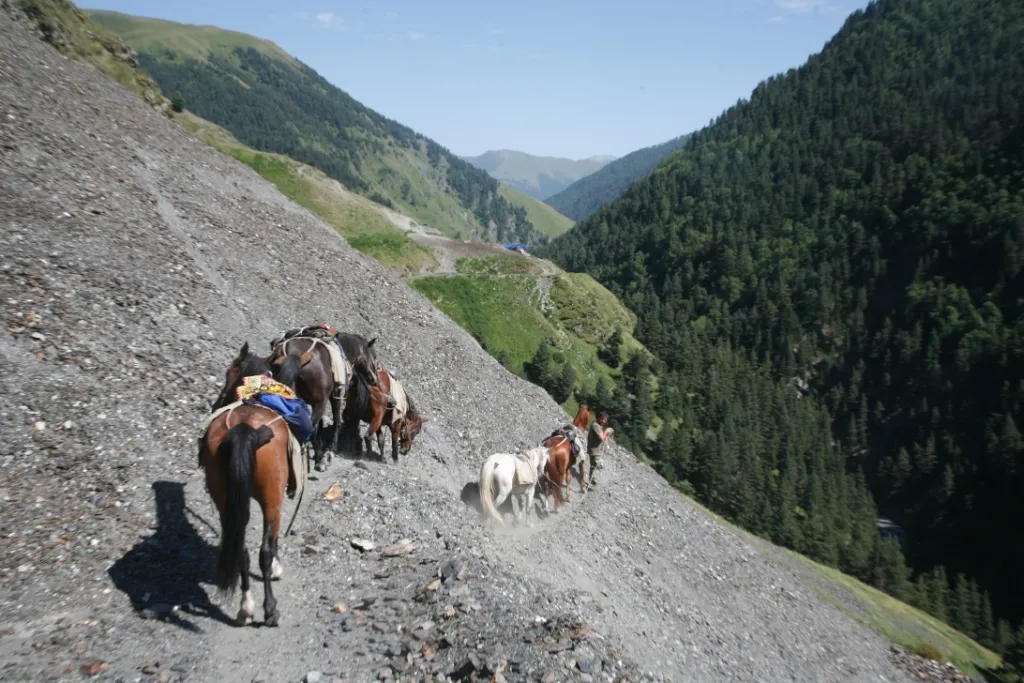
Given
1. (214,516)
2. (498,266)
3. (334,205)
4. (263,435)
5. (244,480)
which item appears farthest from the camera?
(334,205)

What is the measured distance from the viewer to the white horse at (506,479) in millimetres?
14398

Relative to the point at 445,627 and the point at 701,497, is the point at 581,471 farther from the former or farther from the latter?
the point at 701,497

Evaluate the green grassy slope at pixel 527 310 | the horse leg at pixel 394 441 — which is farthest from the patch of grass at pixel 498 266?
the horse leg at pixel 394 441

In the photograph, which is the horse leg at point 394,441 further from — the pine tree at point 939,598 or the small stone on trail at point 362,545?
the pine tree at point 939,598

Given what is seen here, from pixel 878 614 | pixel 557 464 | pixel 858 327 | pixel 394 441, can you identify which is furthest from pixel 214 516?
pixel 858 327

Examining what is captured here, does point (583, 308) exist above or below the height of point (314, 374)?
below

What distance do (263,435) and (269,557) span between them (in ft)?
5.27

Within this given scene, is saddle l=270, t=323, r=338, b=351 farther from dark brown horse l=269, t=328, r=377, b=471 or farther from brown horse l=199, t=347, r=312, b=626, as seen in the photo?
brown horse l=199, t=347, r=312, b=626

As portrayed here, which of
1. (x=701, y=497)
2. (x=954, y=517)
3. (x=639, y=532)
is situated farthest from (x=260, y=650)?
(x=954, y=517)

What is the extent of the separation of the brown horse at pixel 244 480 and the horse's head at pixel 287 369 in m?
2.05

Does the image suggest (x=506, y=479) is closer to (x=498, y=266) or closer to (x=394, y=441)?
(x=394, y=441)

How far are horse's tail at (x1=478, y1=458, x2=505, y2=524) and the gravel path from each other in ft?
1.72

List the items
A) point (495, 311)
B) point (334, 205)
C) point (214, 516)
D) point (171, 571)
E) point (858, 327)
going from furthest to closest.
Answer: point (858, 327) → point (334, 205) → point (495, 311) → point (214, 516) → point (171, 571)

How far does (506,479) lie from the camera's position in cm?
1453
